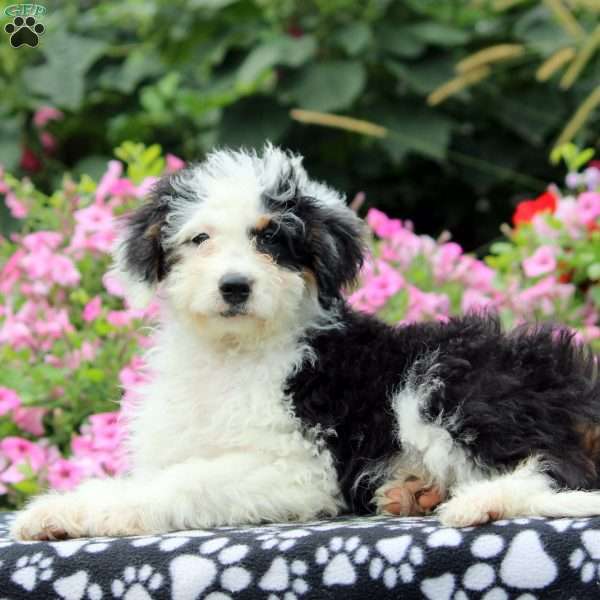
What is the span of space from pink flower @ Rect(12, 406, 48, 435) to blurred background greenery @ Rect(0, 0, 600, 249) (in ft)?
7.93

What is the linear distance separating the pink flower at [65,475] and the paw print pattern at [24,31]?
272cm

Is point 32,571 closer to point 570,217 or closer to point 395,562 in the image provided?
point 395,562

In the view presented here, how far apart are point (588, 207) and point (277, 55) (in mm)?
2163

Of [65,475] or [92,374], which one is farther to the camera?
[92,374]

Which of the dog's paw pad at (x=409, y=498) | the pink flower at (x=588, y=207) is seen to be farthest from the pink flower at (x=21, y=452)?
the pink flower at (x=588, y=207)

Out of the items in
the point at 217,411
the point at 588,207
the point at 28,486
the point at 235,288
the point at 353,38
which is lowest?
the point at 28,486

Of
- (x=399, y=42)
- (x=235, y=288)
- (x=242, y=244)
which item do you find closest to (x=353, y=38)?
(x=399, y=42)

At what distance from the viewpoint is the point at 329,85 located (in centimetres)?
675

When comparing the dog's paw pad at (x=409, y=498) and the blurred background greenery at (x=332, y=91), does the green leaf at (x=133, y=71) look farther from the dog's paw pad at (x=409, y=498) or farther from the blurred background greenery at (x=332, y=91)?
the dog's paw pad at (x=409, y=498)

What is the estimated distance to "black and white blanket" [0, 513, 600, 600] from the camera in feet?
9.11

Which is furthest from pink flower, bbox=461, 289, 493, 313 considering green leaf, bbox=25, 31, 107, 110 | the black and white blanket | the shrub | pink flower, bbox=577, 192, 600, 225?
green leaf, bbox=25, 31, 107, 110

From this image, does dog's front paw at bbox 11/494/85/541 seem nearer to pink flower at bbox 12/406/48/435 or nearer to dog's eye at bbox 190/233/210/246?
dog's eye at bbox 190/233/210/246

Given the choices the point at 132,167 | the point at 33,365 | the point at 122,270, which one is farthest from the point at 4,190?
the point at 122,270

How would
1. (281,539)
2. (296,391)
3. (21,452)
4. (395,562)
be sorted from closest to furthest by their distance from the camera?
(395,562)
(281,539)
(296,391)
(21,452)
